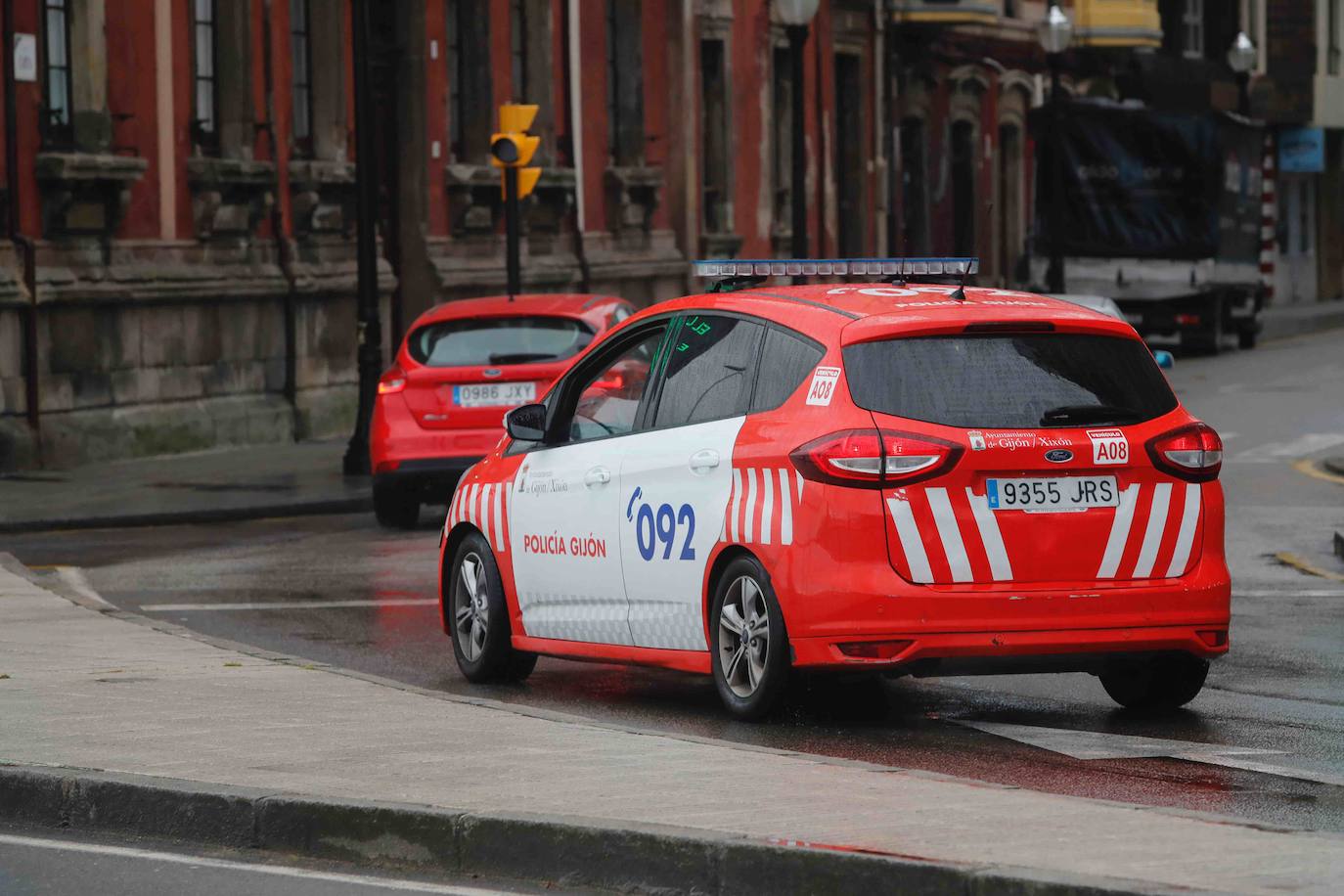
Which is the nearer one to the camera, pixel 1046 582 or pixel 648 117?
pixel 1046 582

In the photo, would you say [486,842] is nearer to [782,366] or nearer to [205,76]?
[782,366]

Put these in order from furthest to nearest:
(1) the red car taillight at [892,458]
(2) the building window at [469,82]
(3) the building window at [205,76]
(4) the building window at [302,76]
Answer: (2) the building window at [469,82], (4) the building window at [302,76], (3) the building window at [205,76], (1) the red car taillight at [892,458]

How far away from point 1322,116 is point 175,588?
53102mm

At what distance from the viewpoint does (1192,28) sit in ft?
199

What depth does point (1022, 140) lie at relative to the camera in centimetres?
5338

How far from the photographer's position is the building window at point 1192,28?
6012 centimetres

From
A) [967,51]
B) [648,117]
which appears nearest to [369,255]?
[648,117]

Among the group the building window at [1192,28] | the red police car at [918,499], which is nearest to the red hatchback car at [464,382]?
the red police car at [918,499]

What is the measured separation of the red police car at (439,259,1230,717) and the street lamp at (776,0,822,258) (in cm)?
1689

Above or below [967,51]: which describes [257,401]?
below

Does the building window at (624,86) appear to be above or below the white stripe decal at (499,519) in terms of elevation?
above

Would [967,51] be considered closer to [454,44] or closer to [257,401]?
[454,44]

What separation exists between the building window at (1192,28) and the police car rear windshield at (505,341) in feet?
141

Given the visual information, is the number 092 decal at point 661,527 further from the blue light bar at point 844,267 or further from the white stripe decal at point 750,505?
the blue light bar at point 844,267
